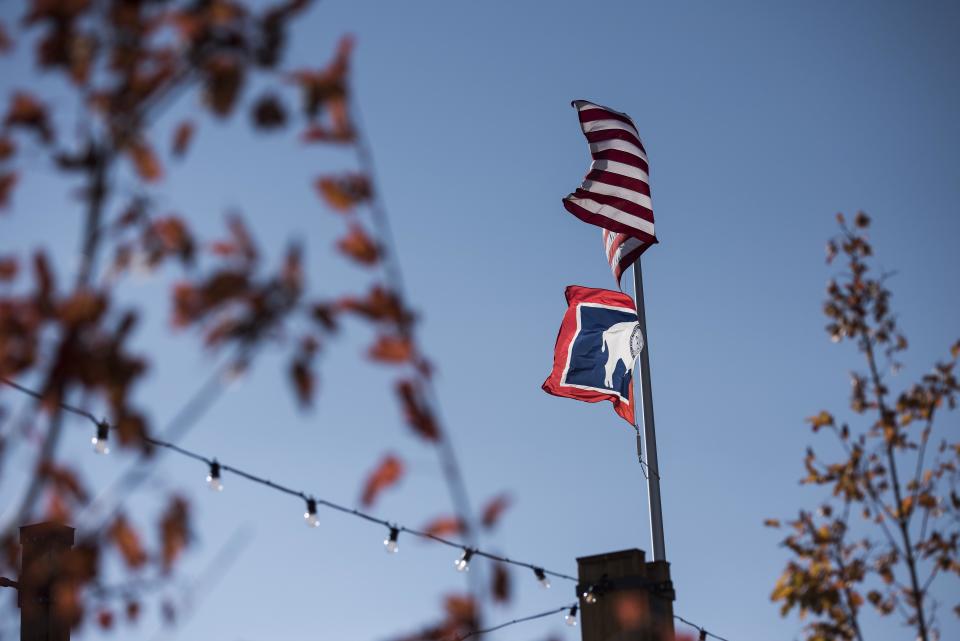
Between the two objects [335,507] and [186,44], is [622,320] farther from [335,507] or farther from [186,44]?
[186,44]

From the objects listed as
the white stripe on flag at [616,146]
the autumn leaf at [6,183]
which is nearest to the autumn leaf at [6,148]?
the autumn leaf at [6,183]

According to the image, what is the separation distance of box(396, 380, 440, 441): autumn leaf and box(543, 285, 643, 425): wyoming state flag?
31.2 feet

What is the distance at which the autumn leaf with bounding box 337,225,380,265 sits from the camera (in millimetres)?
2555

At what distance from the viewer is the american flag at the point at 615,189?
1249 centimetres

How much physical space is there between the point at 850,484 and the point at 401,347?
15.3ft

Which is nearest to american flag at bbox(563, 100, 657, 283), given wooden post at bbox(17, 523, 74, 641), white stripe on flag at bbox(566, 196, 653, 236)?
white stripe on flag at bbox(566, 196, 653, 236)

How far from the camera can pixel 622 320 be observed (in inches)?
489

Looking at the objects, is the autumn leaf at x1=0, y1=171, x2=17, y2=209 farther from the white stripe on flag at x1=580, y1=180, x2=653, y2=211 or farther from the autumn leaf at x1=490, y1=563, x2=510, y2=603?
the white stripe on flag at x1=580, y1=180, x2=653, y2=211

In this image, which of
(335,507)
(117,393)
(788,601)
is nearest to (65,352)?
(117,393)

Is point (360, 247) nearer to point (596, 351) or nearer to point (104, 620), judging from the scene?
point (104, 620)

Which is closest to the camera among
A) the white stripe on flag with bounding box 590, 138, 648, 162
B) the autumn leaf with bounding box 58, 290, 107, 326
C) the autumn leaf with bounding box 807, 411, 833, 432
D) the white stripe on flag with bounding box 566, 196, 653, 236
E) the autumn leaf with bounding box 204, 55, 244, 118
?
the autumn leaf with bounding box 58, 290, 107, 326

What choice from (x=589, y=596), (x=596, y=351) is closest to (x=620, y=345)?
(x=596, y=351)

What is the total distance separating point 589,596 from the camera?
850 cm

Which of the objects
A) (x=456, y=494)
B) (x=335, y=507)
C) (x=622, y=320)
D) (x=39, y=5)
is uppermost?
(x=622, y=320)
